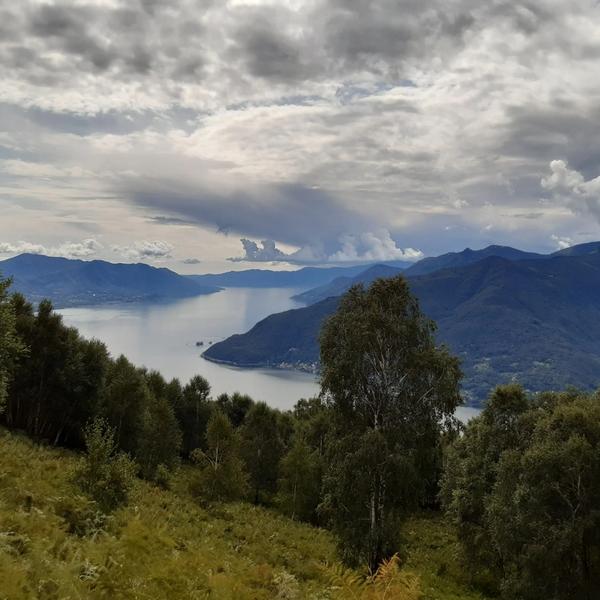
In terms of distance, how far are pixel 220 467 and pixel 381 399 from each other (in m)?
31.6

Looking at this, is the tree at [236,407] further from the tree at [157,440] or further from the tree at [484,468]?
the tree at [484,468]

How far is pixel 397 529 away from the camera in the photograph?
2623 centimetres

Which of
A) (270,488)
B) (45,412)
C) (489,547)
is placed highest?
(45,412)

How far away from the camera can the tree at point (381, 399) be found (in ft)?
85.0

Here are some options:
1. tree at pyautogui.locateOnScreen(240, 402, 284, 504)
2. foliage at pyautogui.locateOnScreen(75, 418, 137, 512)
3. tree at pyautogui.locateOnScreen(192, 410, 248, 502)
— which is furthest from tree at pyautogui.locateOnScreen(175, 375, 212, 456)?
foliage at pyautogui.locateOnScreen(75, 418, 137, 512)

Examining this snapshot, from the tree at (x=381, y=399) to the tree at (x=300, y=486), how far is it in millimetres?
32178

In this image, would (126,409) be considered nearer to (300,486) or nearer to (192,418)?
(300,486)

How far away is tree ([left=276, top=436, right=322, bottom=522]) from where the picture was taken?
192 feet

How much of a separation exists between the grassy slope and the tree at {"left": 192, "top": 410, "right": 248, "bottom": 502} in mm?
19614

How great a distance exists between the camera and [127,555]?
14.9 m

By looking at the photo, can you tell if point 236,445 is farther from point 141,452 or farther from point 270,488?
point 270,488

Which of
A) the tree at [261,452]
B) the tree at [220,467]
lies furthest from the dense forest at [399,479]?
the tree at [261,452]

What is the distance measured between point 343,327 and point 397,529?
1116 cm

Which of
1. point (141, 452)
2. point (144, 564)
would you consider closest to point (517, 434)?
point (144, 564)
